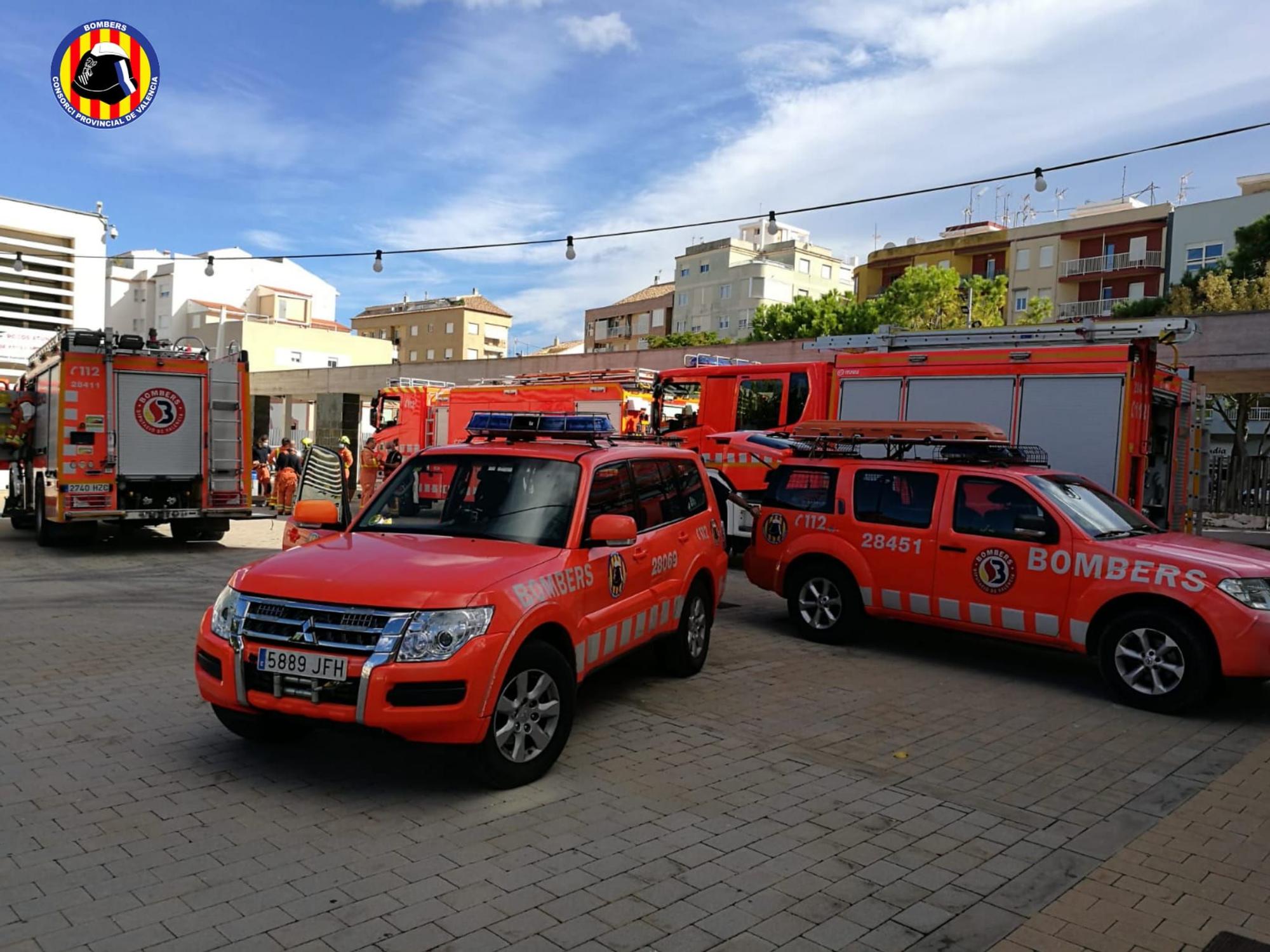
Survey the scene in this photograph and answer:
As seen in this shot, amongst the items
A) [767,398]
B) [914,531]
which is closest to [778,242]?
[767,398]

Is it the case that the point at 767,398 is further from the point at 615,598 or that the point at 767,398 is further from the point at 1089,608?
the point at 615,598

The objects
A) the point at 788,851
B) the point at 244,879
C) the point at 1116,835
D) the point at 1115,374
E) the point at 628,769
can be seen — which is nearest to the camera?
the point at 244,879

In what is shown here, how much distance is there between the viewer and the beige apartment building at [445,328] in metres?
94.6

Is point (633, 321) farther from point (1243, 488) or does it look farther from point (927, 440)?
point (927, 440)

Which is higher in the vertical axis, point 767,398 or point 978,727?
point 767,398

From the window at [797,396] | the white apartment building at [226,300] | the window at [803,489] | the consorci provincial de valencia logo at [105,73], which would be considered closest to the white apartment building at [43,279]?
the white apartment building at [226,300]

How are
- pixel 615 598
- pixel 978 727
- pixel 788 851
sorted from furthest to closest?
pixel 978 727, pixel 615 598, pixel 788 851

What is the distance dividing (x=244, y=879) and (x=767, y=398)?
468 inches

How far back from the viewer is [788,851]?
414 centimetres

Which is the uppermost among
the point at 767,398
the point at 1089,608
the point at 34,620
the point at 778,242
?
the point at 778,242

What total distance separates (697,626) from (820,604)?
1807 mm

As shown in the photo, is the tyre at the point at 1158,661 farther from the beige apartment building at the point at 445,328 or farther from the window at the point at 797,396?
the beige apartment building at the point at 445,328

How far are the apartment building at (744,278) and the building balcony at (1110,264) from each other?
840 inches

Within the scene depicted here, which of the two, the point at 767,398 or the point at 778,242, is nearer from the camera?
the point at 767,398
